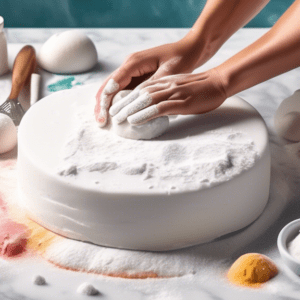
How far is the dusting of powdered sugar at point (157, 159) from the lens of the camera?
3.13ft

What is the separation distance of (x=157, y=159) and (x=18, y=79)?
0.72 metres

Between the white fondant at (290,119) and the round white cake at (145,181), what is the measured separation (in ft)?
0.76

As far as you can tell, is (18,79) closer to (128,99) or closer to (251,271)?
(128,99)

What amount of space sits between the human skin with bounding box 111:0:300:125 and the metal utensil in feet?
1.46

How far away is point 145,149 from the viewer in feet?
3.37

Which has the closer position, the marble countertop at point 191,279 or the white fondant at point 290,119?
the marble countertop at point 191,279

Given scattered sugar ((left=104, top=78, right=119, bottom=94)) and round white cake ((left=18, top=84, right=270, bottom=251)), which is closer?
round white cake ((left=18, top=84, right=270, bottom=251))

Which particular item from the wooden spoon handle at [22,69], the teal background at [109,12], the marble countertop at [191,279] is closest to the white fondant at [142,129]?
the marble countertop at [191,279]

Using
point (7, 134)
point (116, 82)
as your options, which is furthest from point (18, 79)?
point (116, 82)

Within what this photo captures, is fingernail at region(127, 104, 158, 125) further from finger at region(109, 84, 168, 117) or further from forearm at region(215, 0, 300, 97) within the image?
forearm at region(215, 0, 300, 97)

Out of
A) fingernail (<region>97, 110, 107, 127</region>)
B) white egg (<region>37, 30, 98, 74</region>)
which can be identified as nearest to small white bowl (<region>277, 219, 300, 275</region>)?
fingernail (<region>97, 110, 107, 127</region>)

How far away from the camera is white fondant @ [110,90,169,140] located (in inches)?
41.3

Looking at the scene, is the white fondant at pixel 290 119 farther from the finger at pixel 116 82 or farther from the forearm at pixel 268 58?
the finger at pixel 116 82

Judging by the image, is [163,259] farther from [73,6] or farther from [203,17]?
[73,6]
